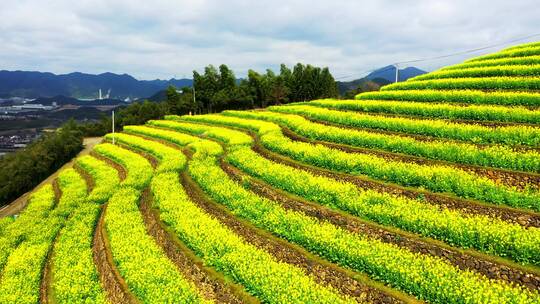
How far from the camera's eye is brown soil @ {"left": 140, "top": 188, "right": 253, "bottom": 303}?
14150mm

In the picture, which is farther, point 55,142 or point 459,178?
point 55,142

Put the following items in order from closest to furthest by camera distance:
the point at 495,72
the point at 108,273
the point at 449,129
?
the point at 108,273
the point at 449,129
the point at 495,72

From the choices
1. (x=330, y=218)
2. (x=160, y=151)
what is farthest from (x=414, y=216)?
(x=160, y=151)

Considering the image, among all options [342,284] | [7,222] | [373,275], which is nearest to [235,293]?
[342,284]

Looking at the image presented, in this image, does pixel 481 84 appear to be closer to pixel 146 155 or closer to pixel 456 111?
pixel 456 111

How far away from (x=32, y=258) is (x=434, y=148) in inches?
883

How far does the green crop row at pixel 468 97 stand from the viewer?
2372 cm

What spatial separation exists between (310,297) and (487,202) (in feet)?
28.3

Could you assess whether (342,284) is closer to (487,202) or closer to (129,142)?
(487,202)

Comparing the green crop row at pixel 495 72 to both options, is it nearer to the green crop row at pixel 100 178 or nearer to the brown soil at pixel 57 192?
the green crop row at pixel 100 178

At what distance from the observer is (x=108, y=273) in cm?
1766

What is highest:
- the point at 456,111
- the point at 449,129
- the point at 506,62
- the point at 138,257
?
the point at 506,62

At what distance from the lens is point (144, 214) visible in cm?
2358

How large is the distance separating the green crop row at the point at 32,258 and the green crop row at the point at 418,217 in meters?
12.9
